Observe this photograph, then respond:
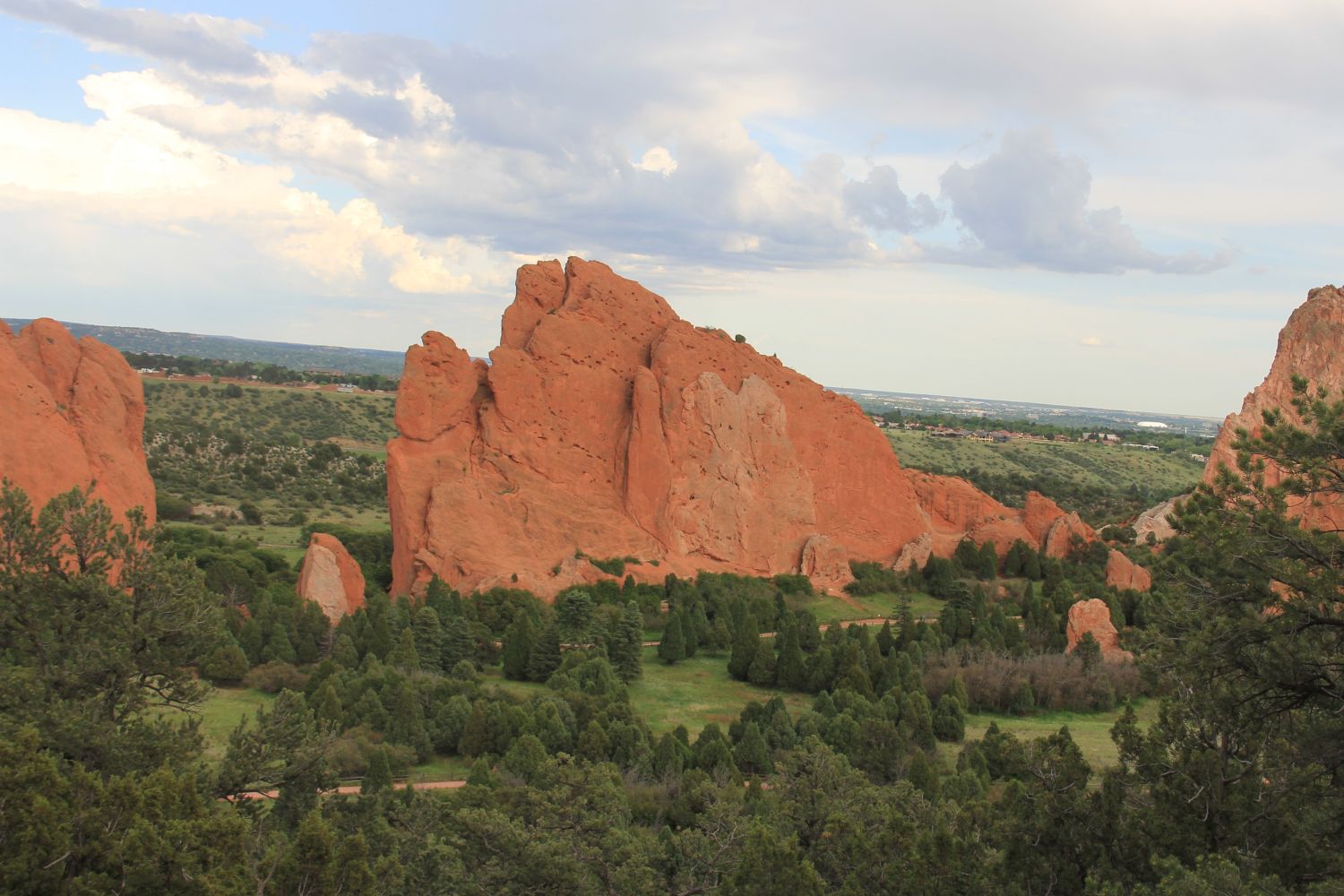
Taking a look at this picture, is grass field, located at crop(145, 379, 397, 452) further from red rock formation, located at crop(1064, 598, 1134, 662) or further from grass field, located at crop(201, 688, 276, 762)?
red rock formation, located at crop(1064, 598, 1134, 662)

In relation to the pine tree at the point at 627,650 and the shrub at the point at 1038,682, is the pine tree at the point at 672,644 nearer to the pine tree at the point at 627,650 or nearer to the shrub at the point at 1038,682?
the pine tree at the point at 627,650

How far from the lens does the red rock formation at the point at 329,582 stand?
3759 centimetres

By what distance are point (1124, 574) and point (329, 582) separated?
35594mm

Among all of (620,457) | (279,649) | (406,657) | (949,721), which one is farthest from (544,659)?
(620,457)

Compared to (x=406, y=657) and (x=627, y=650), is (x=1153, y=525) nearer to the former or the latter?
(x=627, y=650)

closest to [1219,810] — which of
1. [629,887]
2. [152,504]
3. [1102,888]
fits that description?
[1102,888]

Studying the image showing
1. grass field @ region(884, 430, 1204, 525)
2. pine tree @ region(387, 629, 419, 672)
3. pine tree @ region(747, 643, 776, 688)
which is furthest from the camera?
grass field @ region(884, 430, 1204, 525)

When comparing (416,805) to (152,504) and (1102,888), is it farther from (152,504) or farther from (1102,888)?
(152,504)

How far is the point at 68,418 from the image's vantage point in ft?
111

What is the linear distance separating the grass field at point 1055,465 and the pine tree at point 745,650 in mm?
55979

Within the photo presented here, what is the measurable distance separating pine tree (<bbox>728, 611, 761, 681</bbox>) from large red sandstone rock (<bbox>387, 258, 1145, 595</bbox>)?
28.6 ft

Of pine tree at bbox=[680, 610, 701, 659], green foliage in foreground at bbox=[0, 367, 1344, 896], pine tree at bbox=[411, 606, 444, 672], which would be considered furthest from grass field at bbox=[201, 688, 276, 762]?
pine tree at bbox=[680, 610, 701, 659]

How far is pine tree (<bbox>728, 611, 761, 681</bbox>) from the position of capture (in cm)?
3659

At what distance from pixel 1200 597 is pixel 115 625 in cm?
1458
